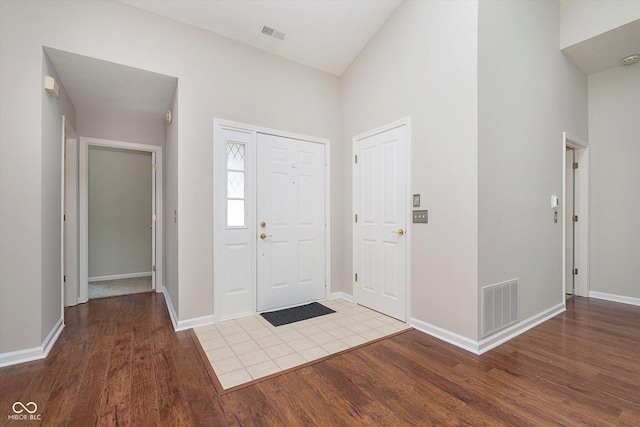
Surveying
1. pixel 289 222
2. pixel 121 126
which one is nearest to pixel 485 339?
pixel 289 222

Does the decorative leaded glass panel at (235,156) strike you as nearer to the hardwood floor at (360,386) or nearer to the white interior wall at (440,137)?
the white interior wall at (440,137)

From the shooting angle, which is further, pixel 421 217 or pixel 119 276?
pixel 119 276

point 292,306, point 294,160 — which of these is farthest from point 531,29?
point 292,306

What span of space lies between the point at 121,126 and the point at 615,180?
22.6 ft

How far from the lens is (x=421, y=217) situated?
2889 mm

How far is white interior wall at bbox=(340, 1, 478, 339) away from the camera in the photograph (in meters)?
2.47

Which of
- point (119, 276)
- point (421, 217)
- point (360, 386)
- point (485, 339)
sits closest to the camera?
point (360, 386)

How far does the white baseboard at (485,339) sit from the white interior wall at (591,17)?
3167 mm

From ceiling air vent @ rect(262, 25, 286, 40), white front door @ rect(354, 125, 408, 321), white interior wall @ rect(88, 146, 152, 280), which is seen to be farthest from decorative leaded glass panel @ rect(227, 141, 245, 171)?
white interior wall @ rect(88, 146, 152, 280)

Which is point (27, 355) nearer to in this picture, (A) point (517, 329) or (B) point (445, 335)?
(B) point (445, 335)

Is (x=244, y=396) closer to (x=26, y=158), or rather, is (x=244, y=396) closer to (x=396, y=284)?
(x=396, y=284)

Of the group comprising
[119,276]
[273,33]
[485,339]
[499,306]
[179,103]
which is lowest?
[119,276]

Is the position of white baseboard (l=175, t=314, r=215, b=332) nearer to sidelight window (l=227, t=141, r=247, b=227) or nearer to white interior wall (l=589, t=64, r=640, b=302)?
sidelight window (l=227, t=141, r=247, b=227)

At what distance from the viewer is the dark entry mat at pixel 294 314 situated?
10.4 feet
